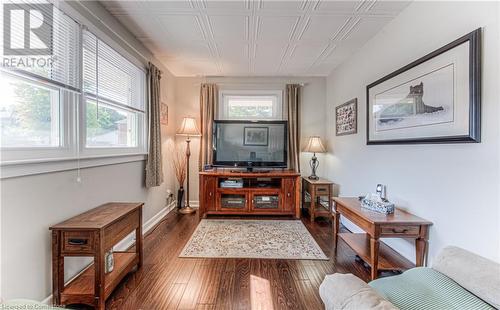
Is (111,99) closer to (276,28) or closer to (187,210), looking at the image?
(276,28)

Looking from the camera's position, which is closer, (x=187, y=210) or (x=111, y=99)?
(x=111, y=99)

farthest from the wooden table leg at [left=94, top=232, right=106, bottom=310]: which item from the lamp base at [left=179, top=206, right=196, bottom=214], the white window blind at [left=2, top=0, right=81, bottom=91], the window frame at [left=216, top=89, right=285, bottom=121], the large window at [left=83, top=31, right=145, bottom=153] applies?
the window frame at [left=216, top=89, right=285, bottom=121]

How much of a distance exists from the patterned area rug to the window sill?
1240mm

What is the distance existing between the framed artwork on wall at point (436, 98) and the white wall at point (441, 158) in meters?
0.06

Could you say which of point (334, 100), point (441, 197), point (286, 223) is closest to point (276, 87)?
point (334, 100)

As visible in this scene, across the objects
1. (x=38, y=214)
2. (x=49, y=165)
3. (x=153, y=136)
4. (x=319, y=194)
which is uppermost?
(x=153, y=136)

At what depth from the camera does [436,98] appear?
69.7 inches

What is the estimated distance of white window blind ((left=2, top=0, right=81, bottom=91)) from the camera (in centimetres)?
144

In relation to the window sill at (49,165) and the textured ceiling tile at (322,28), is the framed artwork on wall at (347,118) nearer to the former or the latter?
the textured ceiling tile at (322,28)

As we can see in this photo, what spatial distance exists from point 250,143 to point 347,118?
1579 millimetres

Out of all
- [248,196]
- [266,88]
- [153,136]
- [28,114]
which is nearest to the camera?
[28,114]

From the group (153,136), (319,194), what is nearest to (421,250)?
(319,194)

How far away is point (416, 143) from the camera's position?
196 cm

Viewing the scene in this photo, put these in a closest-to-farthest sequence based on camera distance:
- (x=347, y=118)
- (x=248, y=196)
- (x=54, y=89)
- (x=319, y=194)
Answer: (x=54, y=89) → (x=347, y=118) → (x=319, y=194) → (x=248, y=196)
